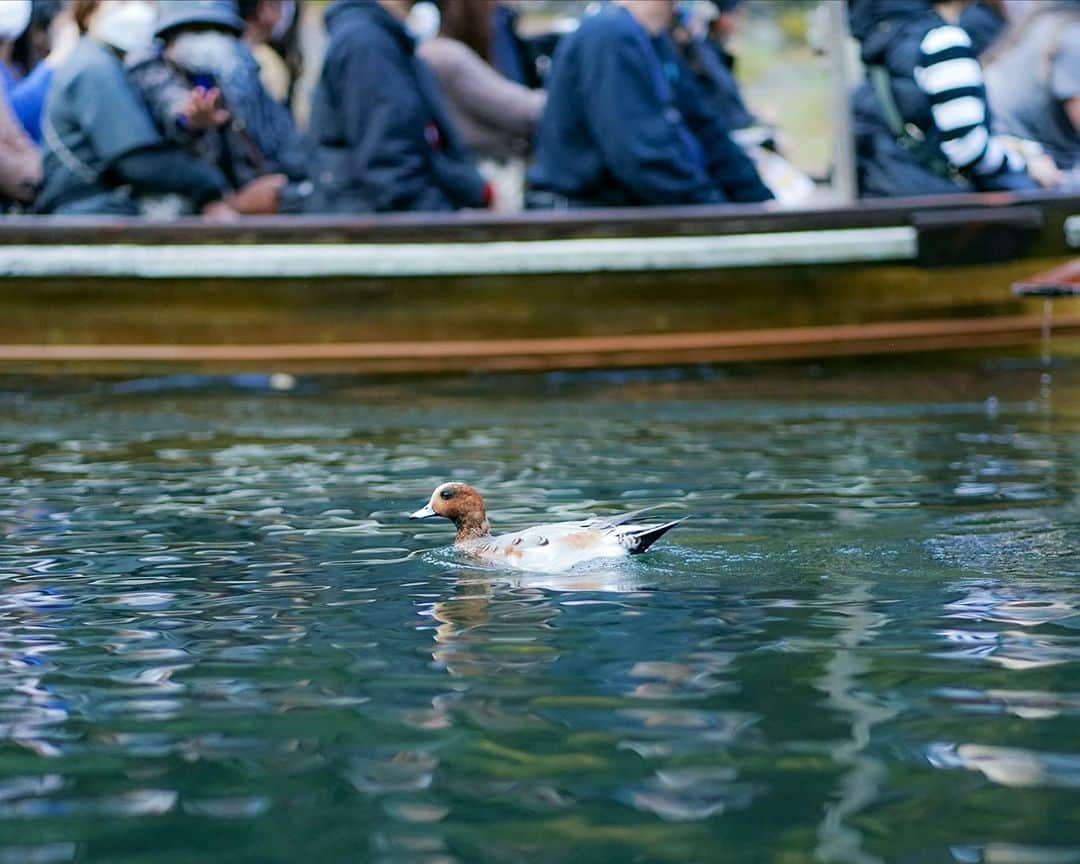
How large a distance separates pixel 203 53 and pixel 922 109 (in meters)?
3.62

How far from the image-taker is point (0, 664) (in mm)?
5039

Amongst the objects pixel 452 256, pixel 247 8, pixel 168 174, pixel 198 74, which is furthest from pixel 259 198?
pixel 247 8

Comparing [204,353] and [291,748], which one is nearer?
[291,748]

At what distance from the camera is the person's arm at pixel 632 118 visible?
35.0ft

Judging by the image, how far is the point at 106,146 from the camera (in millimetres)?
10625

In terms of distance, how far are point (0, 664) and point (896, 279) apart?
7.10 metres

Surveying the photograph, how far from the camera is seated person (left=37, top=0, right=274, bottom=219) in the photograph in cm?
1053

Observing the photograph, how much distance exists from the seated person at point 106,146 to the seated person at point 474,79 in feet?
3.91

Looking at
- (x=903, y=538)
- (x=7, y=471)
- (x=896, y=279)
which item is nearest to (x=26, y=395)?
(x=7, y=471)

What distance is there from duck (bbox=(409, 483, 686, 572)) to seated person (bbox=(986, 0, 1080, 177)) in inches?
232

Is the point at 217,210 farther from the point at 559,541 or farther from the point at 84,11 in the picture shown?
the point at 559,541

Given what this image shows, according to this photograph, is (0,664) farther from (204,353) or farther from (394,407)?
(204,353)

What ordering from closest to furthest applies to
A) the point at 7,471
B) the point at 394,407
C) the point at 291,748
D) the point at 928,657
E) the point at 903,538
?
the point at 291,748 < the point at 928,657 < the point at 903,538 < the point at 7,471 < the point at 394,407

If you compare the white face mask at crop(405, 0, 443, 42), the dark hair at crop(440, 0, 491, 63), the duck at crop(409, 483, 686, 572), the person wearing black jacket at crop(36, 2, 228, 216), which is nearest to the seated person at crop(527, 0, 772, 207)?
the dark hair at crop(440, 0, 491, 63)
